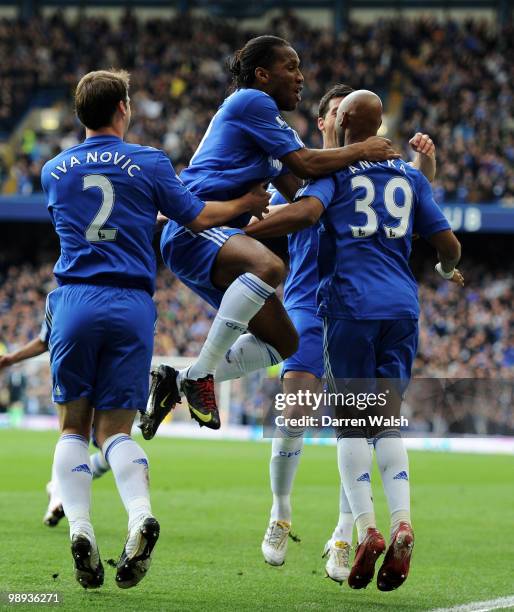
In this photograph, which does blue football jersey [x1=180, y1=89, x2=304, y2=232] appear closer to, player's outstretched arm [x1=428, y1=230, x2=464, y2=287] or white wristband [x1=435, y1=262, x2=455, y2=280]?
player's outstretched arm [x1=428, y1=230, x2=464, y2=287]

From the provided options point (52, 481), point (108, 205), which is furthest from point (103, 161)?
point (52, 481)

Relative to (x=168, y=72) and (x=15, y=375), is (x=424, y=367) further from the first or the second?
(x=168, y=72)

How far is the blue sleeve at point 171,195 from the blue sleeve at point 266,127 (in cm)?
53

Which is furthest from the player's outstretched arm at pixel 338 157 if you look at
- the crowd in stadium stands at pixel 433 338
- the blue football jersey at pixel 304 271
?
the crowd in stadium stands at pixel 433 338

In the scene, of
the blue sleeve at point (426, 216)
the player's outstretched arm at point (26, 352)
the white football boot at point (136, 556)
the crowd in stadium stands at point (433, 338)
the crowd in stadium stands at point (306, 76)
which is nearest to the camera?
the white football boot at point (136, 556)

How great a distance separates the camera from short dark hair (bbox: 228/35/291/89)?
606 centimetres

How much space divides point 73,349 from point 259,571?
210cm

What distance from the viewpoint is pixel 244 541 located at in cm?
818

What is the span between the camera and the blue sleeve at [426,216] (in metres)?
5.91

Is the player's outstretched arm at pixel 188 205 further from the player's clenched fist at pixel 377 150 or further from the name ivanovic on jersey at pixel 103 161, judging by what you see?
the player's clenched fist at pixel 377 150

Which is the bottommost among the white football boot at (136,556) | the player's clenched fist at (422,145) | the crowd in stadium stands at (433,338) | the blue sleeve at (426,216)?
the white football boot at (136,556)

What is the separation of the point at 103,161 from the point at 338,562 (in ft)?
8.48

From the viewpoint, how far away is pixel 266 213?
19.9 feet

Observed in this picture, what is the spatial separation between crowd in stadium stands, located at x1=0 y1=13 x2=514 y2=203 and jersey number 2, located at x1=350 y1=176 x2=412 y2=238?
69.2ft
